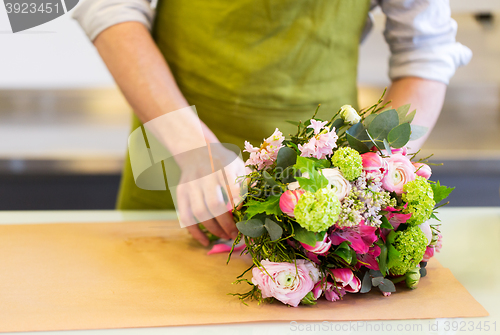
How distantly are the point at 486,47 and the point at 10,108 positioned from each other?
2.21 m

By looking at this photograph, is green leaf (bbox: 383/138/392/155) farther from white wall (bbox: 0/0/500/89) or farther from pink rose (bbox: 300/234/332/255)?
white wall (bbox: 0/0/500/89)

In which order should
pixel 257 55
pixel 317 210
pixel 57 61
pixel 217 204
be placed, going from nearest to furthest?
pixel 317 210
pixel 217 204
pixel 257 55
pixel 57 61

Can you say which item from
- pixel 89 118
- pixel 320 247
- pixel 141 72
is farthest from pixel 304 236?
pixel 89 118

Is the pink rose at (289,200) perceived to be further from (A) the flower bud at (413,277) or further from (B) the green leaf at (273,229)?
(A) the flower bud at (413,277)

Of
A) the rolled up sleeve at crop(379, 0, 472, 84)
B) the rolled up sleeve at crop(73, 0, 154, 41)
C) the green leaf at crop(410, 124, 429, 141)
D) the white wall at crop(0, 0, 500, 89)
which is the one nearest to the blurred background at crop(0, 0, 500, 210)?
the white wall at crop(0, 0, 500, 89)

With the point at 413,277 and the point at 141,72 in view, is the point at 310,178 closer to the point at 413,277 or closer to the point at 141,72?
the point at 413,277

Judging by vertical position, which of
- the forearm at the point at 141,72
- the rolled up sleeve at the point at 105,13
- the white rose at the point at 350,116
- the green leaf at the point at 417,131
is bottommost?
the green leaf at the point at 417,131

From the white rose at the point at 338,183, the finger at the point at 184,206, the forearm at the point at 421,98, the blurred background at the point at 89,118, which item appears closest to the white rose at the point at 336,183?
the white rose at the point at 338,183

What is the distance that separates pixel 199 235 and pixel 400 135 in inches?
14.5

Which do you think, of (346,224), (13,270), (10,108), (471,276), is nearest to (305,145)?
(346,224)

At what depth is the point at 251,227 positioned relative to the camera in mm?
512

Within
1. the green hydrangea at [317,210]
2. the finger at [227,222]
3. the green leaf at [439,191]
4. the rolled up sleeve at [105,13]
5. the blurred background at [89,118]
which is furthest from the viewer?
Answer: the blurred background at [89,118]

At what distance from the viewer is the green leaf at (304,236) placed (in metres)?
0.48

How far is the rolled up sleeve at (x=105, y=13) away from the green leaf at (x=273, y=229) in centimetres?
51
